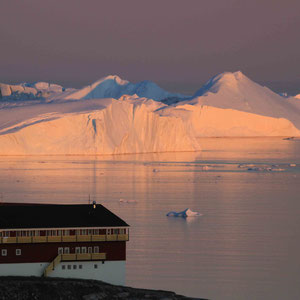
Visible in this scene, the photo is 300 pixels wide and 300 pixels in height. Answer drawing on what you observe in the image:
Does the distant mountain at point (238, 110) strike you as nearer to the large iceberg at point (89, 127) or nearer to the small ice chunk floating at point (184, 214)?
the large iceberg at point (89, 127)

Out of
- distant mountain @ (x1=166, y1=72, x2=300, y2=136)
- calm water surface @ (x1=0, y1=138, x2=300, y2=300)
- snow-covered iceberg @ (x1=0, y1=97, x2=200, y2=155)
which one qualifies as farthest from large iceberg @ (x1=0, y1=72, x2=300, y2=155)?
distant mountain @ (x1=166, y1=72, x2=300, y2=136)

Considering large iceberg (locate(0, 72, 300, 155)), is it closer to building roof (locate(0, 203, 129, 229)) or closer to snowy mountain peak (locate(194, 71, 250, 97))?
snowy mountain peak (locate(194, 71, 250, 97))

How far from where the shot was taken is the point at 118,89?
134375 mm

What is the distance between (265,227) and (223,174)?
65.6ft

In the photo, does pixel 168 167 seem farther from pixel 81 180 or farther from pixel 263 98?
pixel 263 98

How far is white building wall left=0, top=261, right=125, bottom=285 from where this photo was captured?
12.6m

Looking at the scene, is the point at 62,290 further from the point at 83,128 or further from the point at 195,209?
the point at 83,128

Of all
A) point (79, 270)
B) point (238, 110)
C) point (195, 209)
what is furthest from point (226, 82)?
point (79, 270)

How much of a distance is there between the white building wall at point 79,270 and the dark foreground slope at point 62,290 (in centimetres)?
35

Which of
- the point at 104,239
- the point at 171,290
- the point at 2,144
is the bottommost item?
the point at 171,290

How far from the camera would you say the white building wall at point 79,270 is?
41.2 feet

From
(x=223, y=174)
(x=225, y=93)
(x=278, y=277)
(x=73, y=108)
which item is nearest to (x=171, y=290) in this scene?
(x=278, y=277)

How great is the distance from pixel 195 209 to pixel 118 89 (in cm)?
10942

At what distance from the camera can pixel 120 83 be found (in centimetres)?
13688
